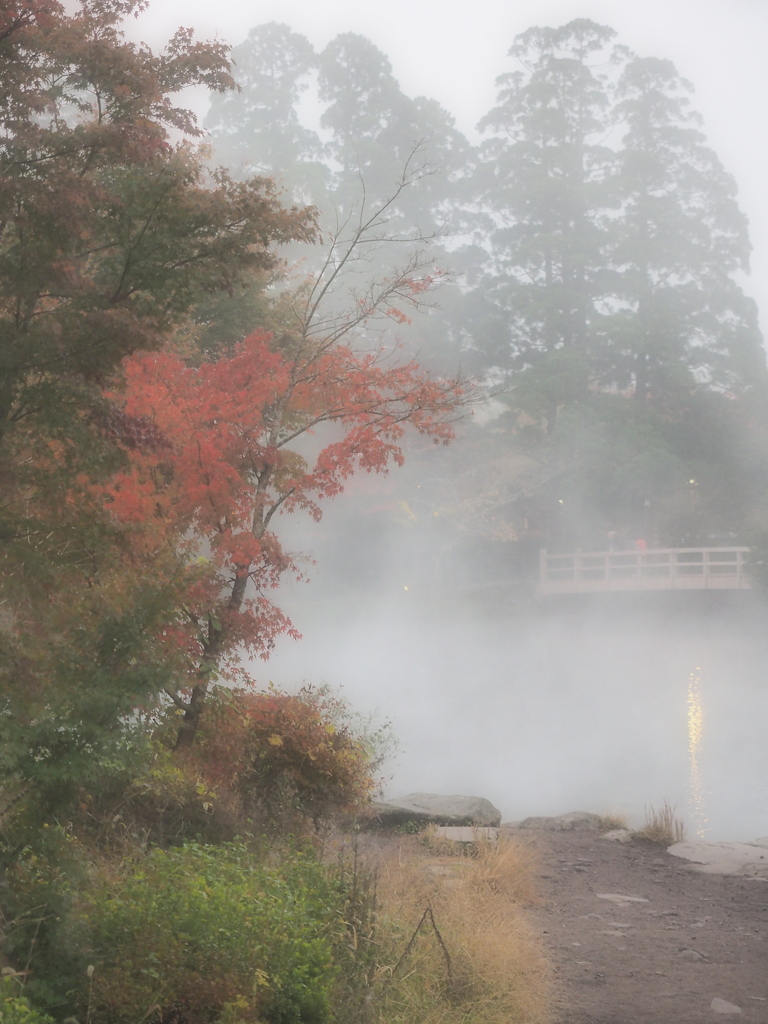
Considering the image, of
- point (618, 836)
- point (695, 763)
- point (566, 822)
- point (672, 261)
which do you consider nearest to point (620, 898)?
point (618, 836)

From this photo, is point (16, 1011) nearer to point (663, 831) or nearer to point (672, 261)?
point (663, 831)

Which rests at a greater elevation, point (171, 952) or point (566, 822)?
point (566, 822)

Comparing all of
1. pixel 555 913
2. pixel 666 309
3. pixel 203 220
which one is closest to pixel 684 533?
pixel 666 309

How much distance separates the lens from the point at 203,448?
8.33m

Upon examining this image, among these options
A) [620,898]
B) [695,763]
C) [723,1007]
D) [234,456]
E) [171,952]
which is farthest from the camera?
[695,763]

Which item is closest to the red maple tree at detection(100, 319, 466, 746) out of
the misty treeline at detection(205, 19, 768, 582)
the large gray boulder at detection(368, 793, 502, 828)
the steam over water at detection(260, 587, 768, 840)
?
the large gray boulder at detection(368, 793, 502, 828)

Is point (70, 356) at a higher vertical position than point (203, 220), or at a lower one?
lower

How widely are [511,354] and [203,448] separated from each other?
2522cm

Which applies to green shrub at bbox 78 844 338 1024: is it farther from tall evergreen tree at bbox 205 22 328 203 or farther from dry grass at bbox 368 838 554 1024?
tall evergreen tree at bbox 205 22 328 203

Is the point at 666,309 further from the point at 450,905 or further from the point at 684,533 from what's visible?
the point at 450,905

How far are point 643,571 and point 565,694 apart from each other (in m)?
6.72

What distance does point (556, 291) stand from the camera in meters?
32.1

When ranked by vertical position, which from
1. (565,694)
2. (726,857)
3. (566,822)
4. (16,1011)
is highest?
(565,694)

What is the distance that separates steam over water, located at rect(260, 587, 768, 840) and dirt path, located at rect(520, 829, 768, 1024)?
16.3 feet
